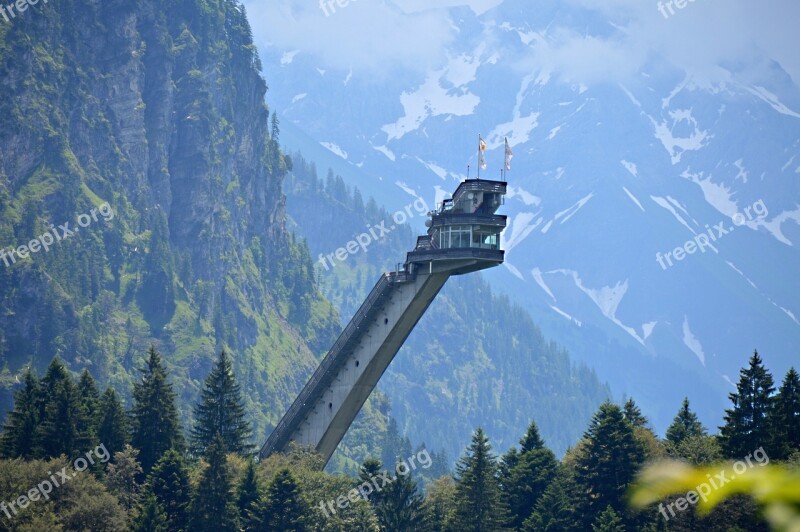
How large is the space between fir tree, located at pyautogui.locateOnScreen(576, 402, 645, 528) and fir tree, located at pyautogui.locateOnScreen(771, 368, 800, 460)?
29.6 ft

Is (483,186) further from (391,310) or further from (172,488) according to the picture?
(172,488)

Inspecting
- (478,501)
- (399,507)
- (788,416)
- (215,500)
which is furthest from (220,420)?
(788,416)

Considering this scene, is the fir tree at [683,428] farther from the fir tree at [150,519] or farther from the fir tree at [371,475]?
the fir tree at [150,519]

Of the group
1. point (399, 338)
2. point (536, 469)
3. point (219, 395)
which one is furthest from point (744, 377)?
point (219, 395)

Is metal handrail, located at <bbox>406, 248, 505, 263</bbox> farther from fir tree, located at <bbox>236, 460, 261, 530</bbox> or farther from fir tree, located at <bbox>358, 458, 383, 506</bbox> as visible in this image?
fir tree, located at <bbox>236, 460, 261, 530</bbox>

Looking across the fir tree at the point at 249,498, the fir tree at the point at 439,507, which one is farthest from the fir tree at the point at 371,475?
the fir tree at the point at 249,498

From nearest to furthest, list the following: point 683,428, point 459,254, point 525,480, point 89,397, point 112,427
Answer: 1. point 459,254
2. point 112,427
3. point 525,480
4. point 89,397
5. point 683,428

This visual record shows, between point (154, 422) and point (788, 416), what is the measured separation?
136 feet

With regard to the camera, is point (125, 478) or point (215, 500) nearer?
point (215, 500)

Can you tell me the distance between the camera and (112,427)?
93.4m

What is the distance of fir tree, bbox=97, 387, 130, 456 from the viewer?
92688 mm

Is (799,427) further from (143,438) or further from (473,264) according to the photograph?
(143,438)

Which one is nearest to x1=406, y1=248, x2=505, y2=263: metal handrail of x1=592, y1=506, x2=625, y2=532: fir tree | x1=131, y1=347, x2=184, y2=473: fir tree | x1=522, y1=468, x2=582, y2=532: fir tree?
x1=522, y1=468, x2=582, y2=532: fir tree

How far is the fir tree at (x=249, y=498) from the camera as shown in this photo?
84312 millimetres
